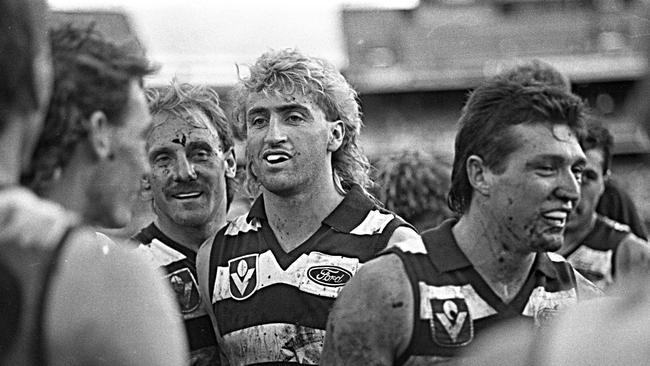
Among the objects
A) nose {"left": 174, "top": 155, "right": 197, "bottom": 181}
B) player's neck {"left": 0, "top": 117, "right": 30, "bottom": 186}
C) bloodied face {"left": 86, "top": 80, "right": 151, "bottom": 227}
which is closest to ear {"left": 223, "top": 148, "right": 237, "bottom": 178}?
nose {"left": 174, "top": 155, "right": 197, "bottom": 181}

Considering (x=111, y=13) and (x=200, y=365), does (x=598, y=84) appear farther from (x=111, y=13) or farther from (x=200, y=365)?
(x=200, y=365)

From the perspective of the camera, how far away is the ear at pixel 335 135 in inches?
168

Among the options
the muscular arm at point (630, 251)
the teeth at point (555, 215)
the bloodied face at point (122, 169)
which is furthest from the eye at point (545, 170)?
the muscular arm at point (630, 251)

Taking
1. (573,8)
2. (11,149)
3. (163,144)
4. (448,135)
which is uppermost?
(11,149)

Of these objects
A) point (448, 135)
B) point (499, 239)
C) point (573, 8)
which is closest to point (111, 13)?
point (448, 135)

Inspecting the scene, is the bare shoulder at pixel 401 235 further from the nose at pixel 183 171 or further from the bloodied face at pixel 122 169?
the bloodied face at pixel 122 169

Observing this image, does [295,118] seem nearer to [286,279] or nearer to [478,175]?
[286,279]

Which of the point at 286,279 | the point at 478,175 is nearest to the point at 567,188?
the point at 478,175

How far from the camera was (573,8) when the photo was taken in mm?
30922

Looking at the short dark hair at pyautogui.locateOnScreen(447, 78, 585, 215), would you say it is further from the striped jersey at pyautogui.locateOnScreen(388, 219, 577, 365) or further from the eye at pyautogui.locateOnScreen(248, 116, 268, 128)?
the eye at pyautogui.locateOnScreen(248, 116, 268, 128)

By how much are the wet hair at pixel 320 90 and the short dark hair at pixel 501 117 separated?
985mm

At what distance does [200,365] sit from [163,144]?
3.17 feet

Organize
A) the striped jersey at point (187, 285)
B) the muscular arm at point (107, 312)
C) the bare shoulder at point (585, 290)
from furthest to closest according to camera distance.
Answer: the striped jersey at point (187, 285) → the bare shoulder at point (585, 290) → the muscular arm at point (107, 312)

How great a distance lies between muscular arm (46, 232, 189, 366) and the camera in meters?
1.69
